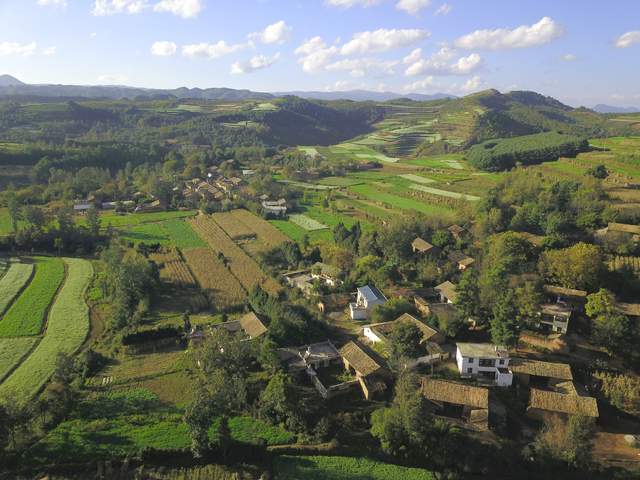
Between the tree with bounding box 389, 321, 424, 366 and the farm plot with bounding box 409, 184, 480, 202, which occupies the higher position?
the farm plot with bounding box 409, 184, 480, 202

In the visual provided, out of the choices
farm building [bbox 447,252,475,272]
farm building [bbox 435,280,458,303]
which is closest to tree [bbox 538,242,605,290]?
farm building [bbox 435,280,458,303]

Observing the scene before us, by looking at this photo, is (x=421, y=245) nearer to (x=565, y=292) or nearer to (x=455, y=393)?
(x=565, y=292)

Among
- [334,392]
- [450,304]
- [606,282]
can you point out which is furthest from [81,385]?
[606,282]

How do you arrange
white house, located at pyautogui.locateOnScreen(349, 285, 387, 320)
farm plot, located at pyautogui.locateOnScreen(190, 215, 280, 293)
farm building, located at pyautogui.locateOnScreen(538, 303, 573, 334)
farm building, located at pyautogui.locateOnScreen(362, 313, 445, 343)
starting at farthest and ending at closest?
farm plot, located at pyautogui.locateOnScreen(190, 215, 280, 293), white house, located at pyautogui.locateOnScreen(349, 285, 387, 320), farm building, located at pyautogui.locateOnScreen(362, 313, 445, 343), farm building, located at pyautogui.locateOnScreen(538, 303, 573, 334)

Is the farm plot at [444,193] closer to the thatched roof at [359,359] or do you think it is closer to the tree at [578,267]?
the tree at [578,267]

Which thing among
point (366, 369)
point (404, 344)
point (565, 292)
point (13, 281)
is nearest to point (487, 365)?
point (404, 344)

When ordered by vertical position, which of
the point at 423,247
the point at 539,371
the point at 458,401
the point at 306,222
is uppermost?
the point at 423,247

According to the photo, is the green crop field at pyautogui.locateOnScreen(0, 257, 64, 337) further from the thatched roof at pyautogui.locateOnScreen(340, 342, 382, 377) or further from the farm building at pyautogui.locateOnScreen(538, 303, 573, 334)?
the farm building at pyautogui.locateOnScreen(538, 303, 573, 334)
